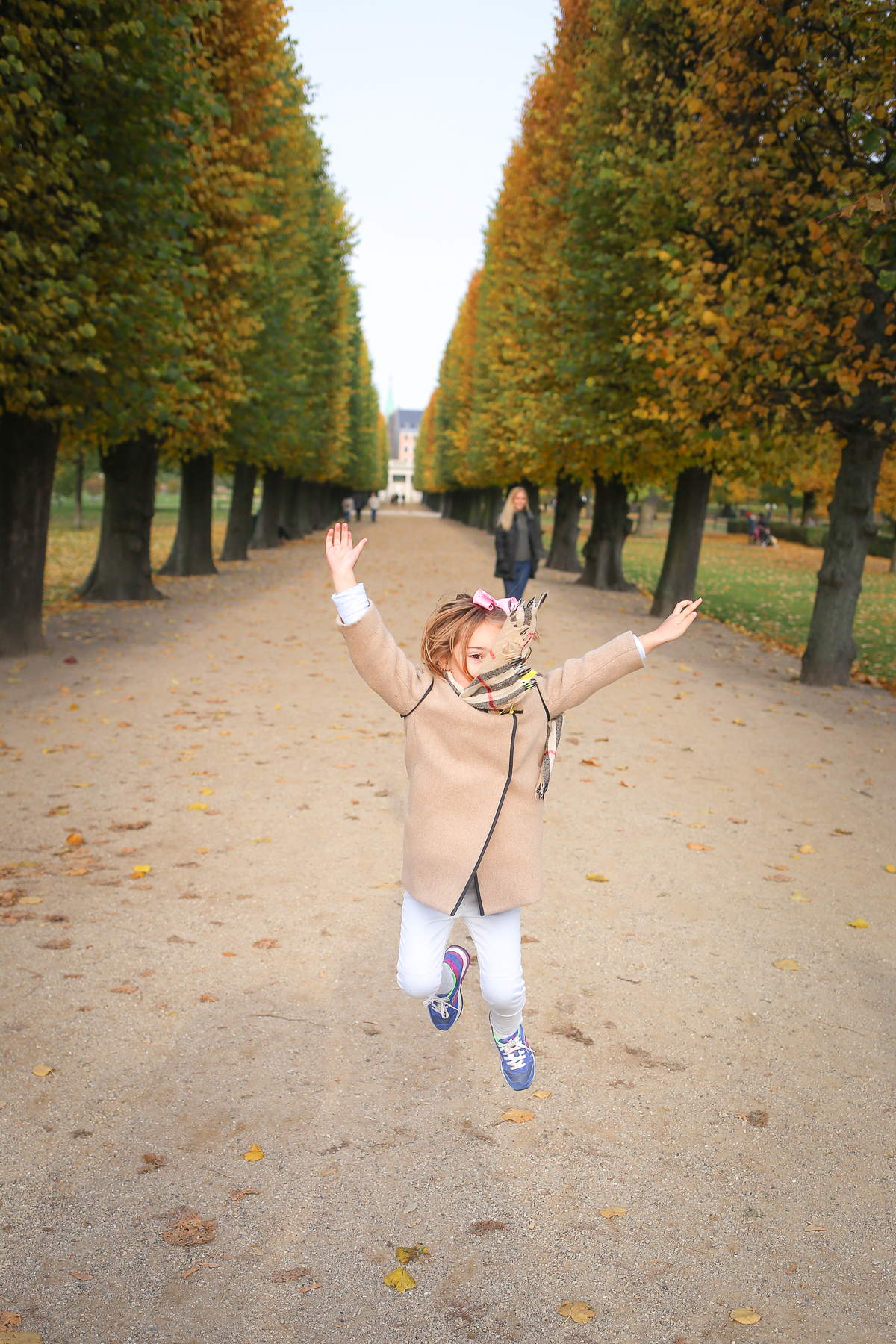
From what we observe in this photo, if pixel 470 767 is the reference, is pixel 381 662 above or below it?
above

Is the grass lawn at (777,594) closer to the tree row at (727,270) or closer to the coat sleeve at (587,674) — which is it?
the tree row at (727,270)

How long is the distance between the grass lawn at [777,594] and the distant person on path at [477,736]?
1087 centimetres

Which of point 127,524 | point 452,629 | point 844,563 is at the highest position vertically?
point 844,563

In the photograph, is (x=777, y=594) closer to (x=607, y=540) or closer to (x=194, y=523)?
(x=607, y=540)

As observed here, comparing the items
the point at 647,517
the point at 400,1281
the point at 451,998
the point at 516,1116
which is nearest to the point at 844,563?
the point at 451,998

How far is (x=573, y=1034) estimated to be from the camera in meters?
3.88

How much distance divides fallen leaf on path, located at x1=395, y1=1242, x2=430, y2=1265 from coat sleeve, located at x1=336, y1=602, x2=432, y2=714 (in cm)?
149

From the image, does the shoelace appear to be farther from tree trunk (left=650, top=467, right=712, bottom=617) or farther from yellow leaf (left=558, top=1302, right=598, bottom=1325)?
tree trunk (left=650, top=467, right=712, bottom=617)

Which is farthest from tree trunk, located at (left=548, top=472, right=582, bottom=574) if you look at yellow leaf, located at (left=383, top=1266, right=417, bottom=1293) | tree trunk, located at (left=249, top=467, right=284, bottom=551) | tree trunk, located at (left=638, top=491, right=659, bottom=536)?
tree trunk, located at (left=638, top=491, right=659, bottom=536)

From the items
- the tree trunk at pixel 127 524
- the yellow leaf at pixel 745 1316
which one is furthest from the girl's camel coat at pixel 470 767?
the tree trunk at pixel 127 524

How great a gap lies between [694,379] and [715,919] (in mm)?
8597

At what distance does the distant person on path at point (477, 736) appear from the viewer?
9.94ft

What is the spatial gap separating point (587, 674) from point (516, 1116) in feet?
4.97

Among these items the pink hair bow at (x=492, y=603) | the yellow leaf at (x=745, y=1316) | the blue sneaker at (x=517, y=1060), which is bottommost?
the yellow leaf at (x=745, y=1316)
